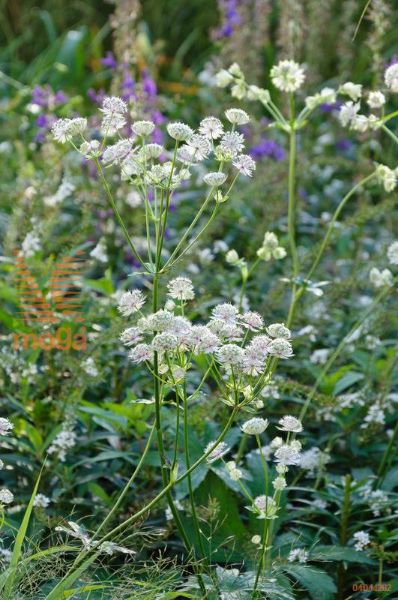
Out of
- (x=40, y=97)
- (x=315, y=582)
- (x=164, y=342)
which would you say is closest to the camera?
(x=164, y=342)

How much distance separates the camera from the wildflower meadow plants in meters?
1.82

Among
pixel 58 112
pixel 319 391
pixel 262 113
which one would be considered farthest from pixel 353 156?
pixel 319 391

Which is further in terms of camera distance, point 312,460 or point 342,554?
point 312,460

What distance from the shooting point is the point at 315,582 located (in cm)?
205

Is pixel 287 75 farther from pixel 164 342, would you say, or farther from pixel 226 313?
pixel 164 342

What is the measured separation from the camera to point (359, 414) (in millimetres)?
2711

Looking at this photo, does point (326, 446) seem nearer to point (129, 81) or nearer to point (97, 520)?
point (97, 520)

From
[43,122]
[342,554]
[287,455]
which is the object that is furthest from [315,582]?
[43,122]

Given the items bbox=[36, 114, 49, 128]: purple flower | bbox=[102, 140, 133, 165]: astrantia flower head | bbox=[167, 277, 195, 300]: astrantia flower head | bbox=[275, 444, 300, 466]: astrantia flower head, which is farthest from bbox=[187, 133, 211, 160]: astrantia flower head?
bbox=[36, 114, 49, 128]: purple flower

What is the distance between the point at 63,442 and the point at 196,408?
14.7 inches

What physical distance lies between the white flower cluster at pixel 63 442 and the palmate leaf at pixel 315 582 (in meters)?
0.71

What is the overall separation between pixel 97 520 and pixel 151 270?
880mm

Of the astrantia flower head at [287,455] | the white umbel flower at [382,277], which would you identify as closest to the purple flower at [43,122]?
the white umbel flower at [382,277]

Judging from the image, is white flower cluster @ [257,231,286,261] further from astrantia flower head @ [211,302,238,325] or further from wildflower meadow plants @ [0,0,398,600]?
astrantia flower head @ [211,302,238,325]
